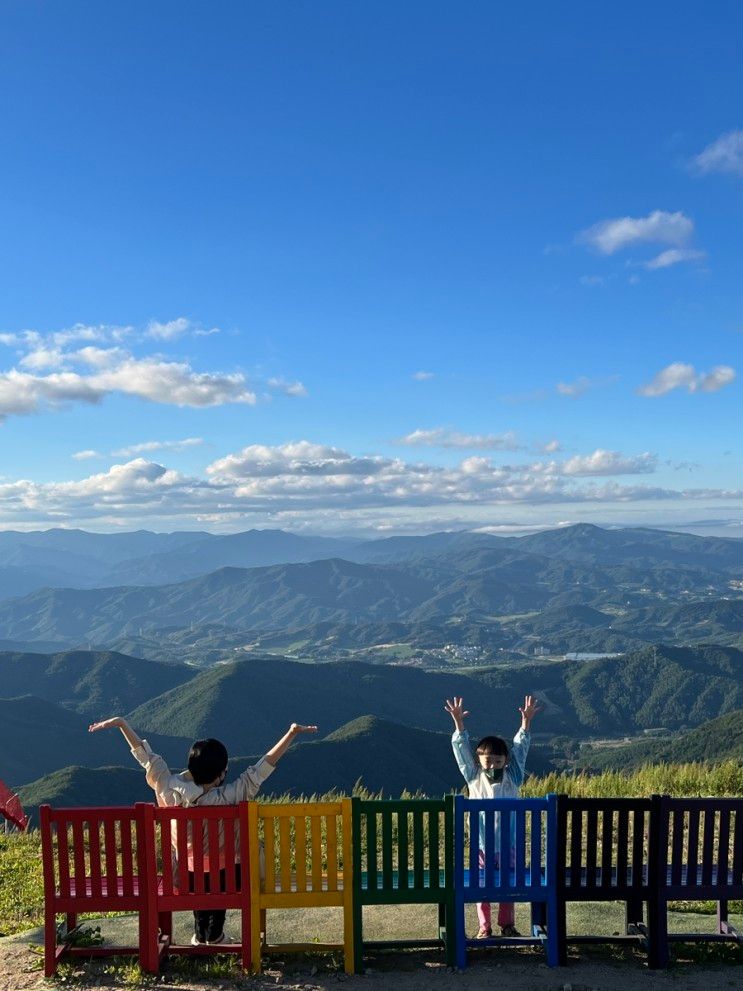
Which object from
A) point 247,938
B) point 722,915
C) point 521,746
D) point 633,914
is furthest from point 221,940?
point 722,915

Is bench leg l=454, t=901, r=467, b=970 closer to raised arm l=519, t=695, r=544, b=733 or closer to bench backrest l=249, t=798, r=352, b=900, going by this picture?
bench backrest l=249, t=798, r=352, b=900

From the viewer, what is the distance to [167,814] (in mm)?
Answer: 6312

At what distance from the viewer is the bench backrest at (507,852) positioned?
6.40 metres

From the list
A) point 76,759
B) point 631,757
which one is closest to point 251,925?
point 631,757

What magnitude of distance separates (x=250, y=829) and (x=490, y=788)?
1.93 meters

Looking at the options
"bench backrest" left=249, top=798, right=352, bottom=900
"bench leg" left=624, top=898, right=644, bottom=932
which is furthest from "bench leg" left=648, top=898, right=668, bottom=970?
"bench backrest" left=249, top=798, right=352, bottom=900

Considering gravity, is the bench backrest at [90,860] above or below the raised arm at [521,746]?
below

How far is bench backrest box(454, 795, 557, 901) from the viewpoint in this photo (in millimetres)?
6398

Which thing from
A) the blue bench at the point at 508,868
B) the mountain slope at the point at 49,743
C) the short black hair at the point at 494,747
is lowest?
the mountain slope at the point at 49,743

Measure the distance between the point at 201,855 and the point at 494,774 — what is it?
2326mm

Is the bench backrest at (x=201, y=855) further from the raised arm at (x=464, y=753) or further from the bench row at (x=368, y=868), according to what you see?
the raised arm at (x=464, y=753)

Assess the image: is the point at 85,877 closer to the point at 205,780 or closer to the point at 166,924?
the point at 166,924

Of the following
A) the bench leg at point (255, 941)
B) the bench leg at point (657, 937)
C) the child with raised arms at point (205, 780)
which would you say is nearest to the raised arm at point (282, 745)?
the child with raised arms at point (205, 780)

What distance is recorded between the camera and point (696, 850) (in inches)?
255
